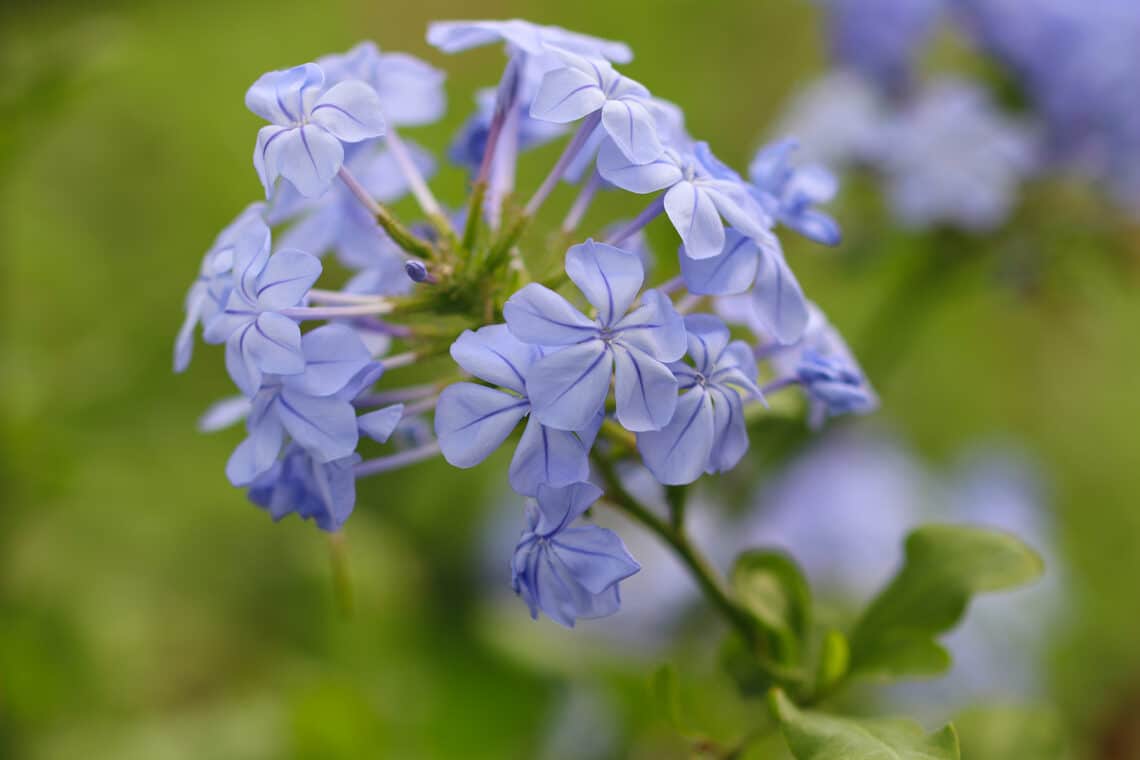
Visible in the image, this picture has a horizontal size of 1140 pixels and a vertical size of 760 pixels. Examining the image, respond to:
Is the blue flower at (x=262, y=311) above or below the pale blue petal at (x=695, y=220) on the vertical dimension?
below

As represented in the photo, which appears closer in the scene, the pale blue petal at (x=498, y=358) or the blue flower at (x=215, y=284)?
the pale blue petal at (x=498, y=358)

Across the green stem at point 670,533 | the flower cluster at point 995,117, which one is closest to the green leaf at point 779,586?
the green stem at point 670,533

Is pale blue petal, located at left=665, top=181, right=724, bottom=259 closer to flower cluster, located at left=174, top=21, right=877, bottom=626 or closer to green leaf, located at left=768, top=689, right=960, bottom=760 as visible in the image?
flower cluster, located at left=174, top=21, right=877, bottom=626

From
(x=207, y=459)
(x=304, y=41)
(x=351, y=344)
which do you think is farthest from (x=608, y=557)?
(x=304, y=41)

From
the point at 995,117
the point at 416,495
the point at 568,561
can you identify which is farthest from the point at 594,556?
the point at 416,495

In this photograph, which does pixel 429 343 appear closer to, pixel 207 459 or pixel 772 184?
pixel 772 184

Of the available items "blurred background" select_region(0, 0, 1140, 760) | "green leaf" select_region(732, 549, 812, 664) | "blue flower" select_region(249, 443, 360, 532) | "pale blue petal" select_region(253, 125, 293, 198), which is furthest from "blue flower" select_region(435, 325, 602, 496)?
"blurred background" select_region(0, 0, 1140, 760)

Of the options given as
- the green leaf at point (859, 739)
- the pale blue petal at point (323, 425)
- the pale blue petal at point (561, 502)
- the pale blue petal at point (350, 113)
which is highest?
the pale blue petal at point (350, 113)

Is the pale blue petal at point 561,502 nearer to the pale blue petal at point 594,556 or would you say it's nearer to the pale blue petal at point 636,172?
the pale blue petal at point 594,556
